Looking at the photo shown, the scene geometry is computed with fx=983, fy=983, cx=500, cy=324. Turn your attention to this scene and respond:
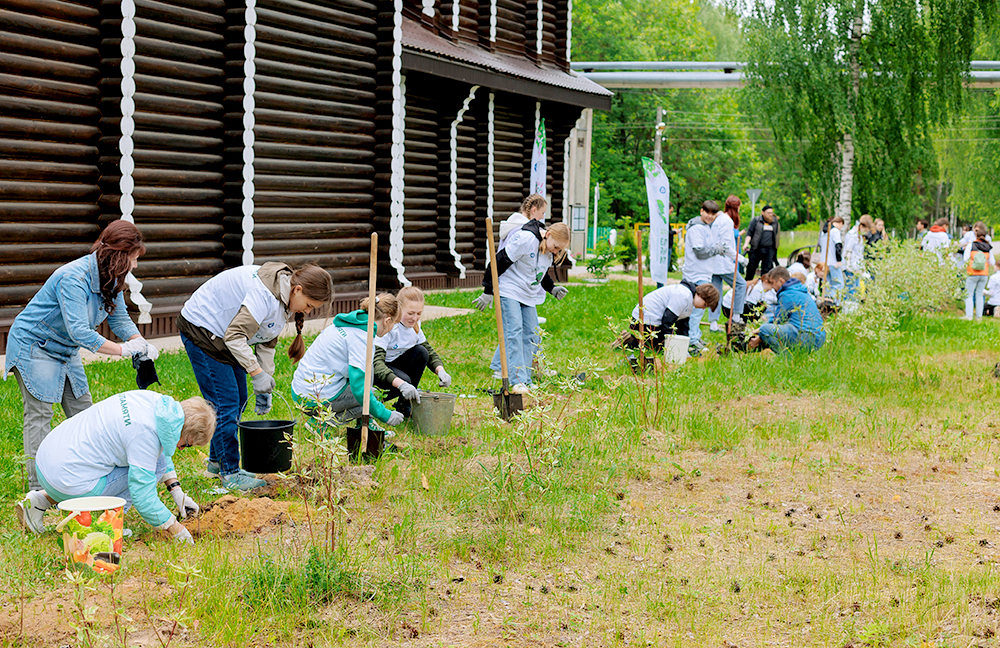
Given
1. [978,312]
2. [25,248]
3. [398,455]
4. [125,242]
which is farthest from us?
[978,312]

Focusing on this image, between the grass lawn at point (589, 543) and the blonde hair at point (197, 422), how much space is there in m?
0.46

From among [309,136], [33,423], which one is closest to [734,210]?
[309,136]

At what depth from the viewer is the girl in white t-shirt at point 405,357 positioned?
21.6 feet

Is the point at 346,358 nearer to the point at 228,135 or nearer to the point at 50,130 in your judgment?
the point at 50,130

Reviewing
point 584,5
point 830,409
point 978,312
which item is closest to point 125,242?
point 830,409

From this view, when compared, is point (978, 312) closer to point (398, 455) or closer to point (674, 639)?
point (398, 455)

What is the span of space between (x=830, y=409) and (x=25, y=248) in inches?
276

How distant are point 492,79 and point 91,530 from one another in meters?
12.6

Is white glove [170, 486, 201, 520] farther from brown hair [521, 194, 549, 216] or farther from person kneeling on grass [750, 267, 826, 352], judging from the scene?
person kneeling on grass [750, 267, 826, 352]

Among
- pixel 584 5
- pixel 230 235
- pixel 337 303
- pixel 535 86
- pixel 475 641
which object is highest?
pixel 584 5

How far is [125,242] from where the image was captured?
488cm

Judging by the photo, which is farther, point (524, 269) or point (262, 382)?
point (524, 269)

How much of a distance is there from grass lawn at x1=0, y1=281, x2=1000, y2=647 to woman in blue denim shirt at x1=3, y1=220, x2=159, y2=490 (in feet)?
2.15

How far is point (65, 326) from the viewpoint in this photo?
16.2ft
